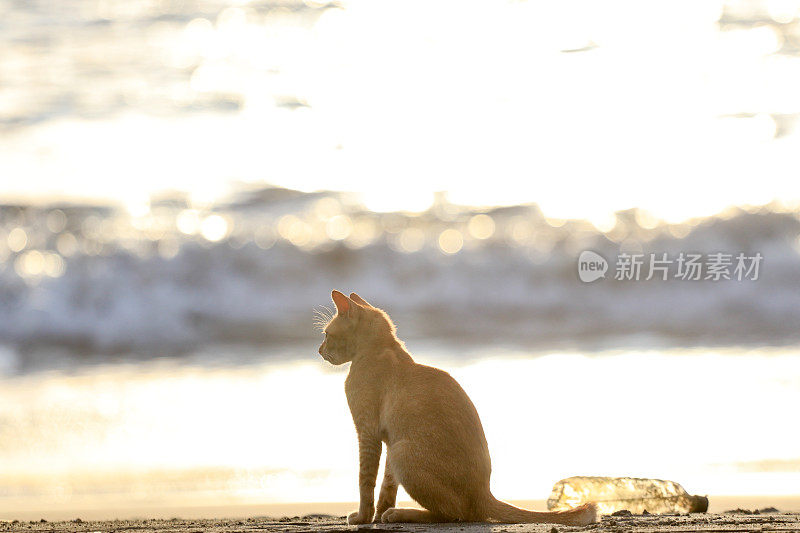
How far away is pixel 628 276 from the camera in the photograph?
16.4m

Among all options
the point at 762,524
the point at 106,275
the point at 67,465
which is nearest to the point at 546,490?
the point at 762,524

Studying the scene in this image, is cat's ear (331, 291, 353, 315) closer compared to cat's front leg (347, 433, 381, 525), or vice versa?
cat's front leg (347, 433, 381, 525)

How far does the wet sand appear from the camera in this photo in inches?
222

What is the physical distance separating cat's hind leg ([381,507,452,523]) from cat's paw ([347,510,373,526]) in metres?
0.18

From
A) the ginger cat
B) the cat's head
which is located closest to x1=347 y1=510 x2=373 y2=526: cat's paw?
the ginger cat

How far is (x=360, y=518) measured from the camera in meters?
6.70

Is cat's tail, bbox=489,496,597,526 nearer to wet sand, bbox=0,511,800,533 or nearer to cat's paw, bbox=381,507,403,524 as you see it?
wet sand, bbox=0,511,800,533

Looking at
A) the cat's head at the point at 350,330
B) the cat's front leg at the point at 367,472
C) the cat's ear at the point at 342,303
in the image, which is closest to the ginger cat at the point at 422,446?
the cat's front leg at the point at 367,472

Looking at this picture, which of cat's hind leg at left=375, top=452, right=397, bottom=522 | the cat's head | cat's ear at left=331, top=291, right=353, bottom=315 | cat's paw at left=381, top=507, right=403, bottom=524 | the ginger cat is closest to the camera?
the ginger cat

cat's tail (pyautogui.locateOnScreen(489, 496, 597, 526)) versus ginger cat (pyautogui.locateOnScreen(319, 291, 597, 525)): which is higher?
ginger cat (pyautogui.locateOnScreen(319, 291, 597, 525))

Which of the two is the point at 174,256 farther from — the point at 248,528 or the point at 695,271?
the point at 248,528

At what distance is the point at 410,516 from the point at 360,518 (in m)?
0.43

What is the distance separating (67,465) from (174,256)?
7.56 meters

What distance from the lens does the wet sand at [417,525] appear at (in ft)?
18.5
